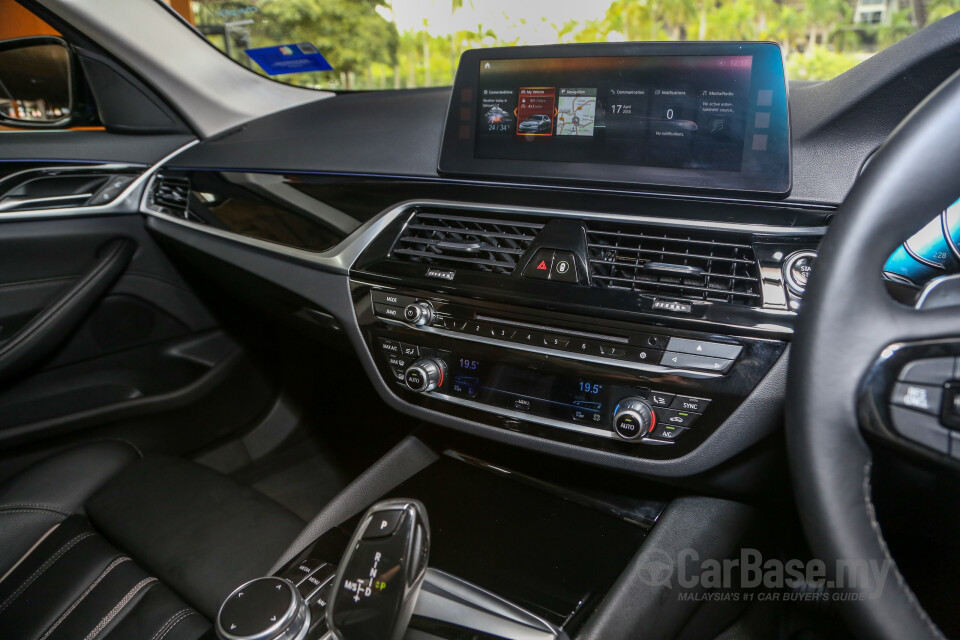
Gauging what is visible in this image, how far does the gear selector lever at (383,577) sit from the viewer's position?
0.80 meters

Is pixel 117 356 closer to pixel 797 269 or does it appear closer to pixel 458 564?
pixel 458 564

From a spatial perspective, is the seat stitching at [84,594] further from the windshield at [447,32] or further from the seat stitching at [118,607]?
the windshield at [447,32]

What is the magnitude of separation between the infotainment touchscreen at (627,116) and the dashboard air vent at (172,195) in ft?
2.67

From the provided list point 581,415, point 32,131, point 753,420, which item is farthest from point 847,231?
point 32,131

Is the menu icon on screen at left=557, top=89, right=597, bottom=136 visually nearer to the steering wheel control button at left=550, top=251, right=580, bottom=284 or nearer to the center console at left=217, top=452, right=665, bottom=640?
the steering wheel control button at left=550, top=251, right=580, bottom=284

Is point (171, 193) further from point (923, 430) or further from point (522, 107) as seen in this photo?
point (923, 430)

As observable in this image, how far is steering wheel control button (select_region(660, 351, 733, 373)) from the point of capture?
3.10 ft

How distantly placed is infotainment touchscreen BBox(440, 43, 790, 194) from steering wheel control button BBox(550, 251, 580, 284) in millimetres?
147

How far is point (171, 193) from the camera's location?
175cm

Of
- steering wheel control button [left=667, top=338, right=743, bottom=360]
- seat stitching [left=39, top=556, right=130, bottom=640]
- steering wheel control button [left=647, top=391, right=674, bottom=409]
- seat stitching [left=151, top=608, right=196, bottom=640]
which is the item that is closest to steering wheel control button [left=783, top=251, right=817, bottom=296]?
steering wheel control button [left=667, top=338, right=743, bottom=360]

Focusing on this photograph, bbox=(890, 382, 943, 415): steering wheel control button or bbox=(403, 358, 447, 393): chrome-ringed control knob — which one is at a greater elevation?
bbox=(890, 382, 943, 415): steering wheel control button

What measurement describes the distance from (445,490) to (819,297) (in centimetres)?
80

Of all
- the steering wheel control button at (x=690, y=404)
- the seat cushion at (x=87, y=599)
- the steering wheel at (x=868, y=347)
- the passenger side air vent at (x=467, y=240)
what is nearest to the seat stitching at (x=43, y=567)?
the seat cushion at (x=87, y=599)

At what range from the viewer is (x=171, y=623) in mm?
1030
